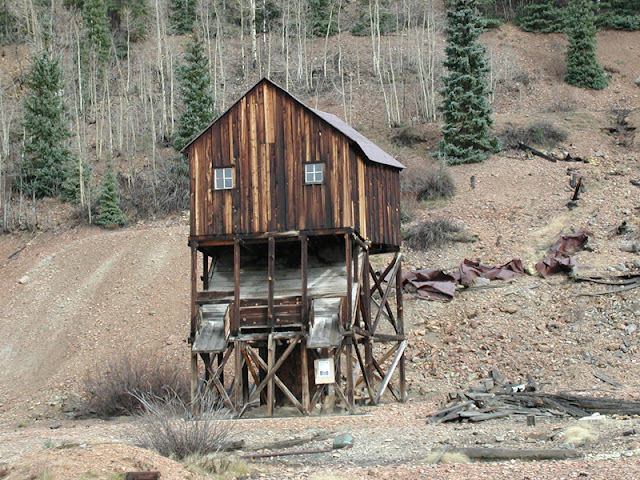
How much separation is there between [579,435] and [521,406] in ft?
15.5

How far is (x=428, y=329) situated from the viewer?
3259 centimetres

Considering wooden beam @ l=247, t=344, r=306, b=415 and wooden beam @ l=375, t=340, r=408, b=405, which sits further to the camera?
wooden beam @ l=375, t=340, r=408, b=405

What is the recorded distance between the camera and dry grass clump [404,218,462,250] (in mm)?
40156

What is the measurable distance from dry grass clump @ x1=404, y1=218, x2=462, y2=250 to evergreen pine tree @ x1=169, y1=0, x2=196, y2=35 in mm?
48528

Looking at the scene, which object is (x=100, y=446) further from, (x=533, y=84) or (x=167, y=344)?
(x=533, y=84)

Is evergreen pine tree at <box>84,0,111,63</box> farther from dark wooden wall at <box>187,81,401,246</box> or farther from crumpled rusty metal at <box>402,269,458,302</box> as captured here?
dark wooden wall at <box>187,81,401,246</box>

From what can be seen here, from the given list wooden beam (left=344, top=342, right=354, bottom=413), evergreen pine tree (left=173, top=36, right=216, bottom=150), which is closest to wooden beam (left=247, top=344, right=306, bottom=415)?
wooden beam (left=344, top=342, right=354, bottom=413)

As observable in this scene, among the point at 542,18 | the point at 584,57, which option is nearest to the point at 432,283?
the point at 584,57

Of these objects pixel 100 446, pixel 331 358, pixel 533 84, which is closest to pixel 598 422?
pixel 331 358

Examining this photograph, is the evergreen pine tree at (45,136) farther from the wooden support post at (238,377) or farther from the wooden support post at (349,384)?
the wooden support post at (349,384)

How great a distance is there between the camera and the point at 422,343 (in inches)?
1239

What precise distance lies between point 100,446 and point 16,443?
5.57 meters

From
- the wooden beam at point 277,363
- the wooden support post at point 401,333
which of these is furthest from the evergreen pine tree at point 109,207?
the wooden beam at point 277,363

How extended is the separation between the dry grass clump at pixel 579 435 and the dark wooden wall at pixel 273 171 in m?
9.48
